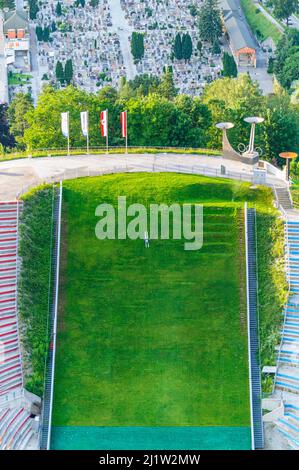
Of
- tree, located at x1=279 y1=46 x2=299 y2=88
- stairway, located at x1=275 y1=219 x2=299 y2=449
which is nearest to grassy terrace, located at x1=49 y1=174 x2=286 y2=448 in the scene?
stairway, located at x1=275 y1=219 x2=299 y2=449

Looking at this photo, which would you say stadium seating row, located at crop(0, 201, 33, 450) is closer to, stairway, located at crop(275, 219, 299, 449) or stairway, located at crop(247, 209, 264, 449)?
stairway, located at crop(247, 209, 264, 449)

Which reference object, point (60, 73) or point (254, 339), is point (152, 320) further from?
point (60, 73)

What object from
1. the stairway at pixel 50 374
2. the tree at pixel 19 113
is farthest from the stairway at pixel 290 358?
the tree at pixel 19 113

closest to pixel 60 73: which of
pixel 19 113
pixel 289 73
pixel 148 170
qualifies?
pixel 19 113

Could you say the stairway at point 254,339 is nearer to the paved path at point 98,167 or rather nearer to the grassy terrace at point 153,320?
the grassy terrace at point 153,320

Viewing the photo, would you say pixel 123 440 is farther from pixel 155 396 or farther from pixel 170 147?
pixel 170 147
